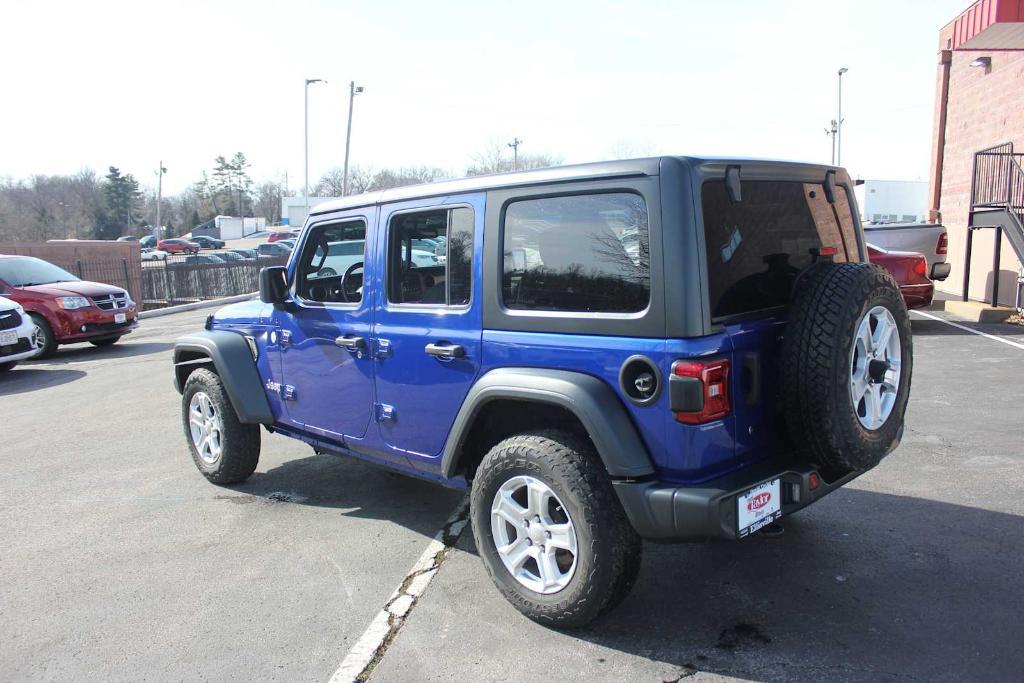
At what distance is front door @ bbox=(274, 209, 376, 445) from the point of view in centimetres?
427

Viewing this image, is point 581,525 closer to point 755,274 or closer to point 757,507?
point 757,507

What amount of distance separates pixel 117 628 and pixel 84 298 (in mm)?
10732

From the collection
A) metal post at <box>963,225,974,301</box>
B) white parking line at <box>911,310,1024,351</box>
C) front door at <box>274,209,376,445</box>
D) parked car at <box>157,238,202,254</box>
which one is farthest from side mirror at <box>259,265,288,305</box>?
parked car at <box>157,238,202,254</box>

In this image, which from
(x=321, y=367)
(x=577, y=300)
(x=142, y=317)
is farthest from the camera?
(x=142, y=317)

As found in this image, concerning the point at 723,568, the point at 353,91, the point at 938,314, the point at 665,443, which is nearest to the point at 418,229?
the point at 665,443

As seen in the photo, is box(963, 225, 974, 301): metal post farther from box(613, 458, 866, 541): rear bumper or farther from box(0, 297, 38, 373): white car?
box(0, 297, 38, 373): white car

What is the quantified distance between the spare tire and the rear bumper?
6.6 inches

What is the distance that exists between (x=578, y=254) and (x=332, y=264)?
1.98m

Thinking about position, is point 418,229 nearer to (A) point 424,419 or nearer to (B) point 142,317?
(A) point 424,419

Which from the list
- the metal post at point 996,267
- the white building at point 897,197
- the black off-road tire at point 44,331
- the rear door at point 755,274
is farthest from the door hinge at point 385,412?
the white building at point 897,197

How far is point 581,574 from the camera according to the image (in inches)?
124

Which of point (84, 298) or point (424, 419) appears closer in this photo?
point (424, 419)

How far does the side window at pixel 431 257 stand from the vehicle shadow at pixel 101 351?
9829 mm

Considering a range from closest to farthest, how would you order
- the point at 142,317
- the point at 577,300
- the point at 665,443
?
the point at 665,443 → the point at 577,300 → the point at 142,317
